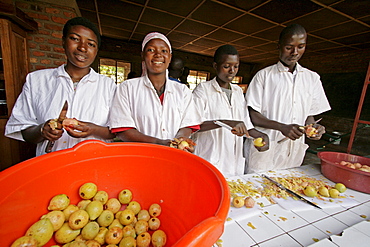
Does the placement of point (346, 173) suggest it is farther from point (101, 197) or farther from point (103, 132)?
point (103, 132)

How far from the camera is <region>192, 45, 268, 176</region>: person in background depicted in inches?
69.1

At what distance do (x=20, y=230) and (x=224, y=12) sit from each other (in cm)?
452

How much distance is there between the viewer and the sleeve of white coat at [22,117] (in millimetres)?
1137

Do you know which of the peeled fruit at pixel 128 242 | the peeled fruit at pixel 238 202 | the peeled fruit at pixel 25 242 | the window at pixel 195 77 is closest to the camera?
the peeled fruit at pixel 25 242

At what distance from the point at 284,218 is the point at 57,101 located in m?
1.63

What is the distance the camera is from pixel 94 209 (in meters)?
0.79

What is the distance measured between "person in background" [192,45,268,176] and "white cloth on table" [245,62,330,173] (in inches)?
6.2

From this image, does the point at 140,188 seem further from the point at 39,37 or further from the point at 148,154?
the point at 39,37

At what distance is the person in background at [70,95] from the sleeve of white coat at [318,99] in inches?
84.3

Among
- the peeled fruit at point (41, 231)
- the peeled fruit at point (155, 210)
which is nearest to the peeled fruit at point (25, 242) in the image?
the peeled fruit at point (41, 231)

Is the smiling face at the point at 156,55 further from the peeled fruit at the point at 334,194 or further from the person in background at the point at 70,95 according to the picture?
the peeled fruit at the point at 334,194

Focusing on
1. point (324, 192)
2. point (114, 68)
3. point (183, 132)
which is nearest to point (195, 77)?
point (114, 68)

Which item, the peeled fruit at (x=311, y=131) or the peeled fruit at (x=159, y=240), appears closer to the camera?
the peeled fruit at (x=159, y=240)

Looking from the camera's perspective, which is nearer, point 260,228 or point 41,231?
point 41,231
